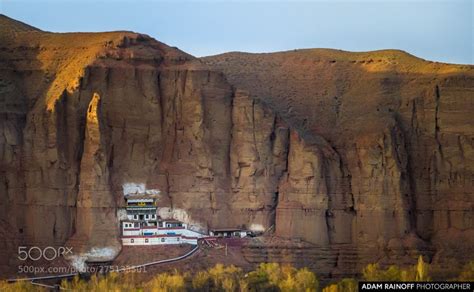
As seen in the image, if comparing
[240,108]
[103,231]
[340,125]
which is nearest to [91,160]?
[103,231]

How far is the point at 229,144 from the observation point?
124 m

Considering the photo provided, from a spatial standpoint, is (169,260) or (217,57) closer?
(169,260)

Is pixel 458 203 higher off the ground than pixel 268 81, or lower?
lower

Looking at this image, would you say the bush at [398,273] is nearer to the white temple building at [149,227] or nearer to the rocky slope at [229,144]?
the rocky slope at [229,144]

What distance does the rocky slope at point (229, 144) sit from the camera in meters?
116

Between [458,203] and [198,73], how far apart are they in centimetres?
1795

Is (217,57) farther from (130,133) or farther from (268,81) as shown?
(130,133)

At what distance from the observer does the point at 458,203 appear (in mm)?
126750

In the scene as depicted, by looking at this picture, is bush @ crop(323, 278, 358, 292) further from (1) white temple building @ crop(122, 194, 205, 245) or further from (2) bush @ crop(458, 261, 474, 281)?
(1) white temple building @ crop(122, 194, 205, 245)

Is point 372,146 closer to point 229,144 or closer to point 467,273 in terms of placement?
point 229,144

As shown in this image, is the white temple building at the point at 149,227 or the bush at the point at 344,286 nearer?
the bush at the point at 344,286

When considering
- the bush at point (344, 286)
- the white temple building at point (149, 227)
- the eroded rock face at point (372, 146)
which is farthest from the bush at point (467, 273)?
the white temple building at point (149, 227)

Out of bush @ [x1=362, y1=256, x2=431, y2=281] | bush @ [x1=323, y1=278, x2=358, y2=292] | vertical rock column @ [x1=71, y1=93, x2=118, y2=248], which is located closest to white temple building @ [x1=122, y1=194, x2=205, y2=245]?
vertical rock column @ [x1=71, y1=93, x2=118, y2=248]

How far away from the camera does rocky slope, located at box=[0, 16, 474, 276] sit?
116 m
